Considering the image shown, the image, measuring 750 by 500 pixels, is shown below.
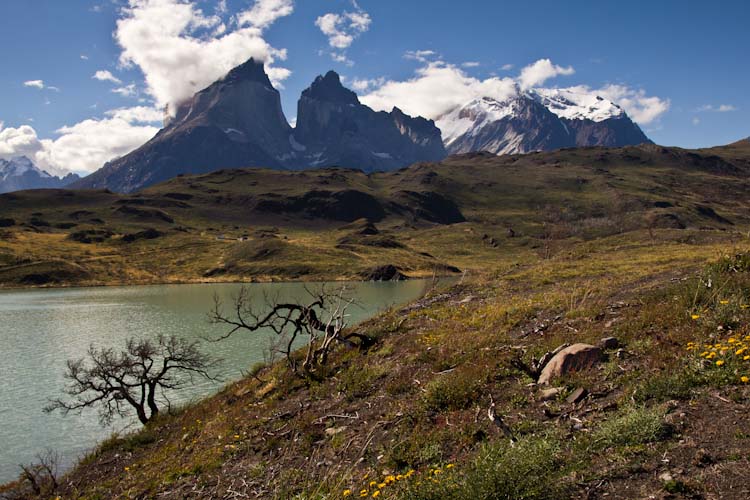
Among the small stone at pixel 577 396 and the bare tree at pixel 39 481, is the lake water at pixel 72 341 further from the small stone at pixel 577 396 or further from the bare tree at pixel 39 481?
the small stone at pixel 577 396

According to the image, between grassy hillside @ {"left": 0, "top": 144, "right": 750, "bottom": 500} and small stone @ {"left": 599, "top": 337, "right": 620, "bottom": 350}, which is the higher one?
small stone @ {"left": 599, "top": 337, "right": 620, "bottom": 350}

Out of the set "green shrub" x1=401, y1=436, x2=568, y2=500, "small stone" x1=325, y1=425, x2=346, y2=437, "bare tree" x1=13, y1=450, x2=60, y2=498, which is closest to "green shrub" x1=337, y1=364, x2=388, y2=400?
"small stone" x1=325, y1=425, x2=346, y2=437

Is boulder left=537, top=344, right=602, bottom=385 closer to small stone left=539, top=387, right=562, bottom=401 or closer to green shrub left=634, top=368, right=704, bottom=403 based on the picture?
small stone left=539, top=387, right=562, bottom=401

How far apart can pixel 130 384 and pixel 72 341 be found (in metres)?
35.5

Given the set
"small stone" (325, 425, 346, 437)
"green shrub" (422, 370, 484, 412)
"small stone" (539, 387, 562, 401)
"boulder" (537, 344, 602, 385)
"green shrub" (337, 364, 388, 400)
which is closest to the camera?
"small stone" (539, 387, 562, 401)

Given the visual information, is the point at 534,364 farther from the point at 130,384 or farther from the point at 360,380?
the point at 130,384

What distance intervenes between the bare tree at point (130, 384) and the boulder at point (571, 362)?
2263cm

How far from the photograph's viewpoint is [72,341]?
63469 millimetres

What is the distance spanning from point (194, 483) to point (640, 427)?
12.9 metres

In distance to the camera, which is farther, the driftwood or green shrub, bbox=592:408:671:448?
the driftwood

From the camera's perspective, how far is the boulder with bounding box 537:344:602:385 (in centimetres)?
1295

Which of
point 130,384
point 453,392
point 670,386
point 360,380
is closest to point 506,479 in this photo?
point 670,386

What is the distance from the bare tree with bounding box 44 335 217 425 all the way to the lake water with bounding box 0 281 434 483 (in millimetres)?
1271

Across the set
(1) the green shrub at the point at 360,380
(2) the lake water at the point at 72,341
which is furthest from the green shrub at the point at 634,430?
(2) the lake water at the point at 72,341
